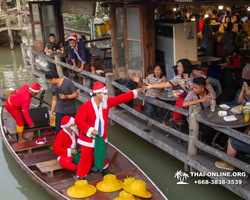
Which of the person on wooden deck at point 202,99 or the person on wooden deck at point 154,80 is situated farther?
the person on wooden deck at point 154,80

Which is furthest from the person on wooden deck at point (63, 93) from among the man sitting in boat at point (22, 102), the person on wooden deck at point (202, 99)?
the person on wooden deck at point (202, 99)

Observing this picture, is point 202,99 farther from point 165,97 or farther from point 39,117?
point 39,117

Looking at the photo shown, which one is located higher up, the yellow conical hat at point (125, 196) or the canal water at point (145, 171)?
the yellow conical hat at point (125, 196)

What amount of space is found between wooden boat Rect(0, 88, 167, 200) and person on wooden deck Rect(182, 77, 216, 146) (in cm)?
128

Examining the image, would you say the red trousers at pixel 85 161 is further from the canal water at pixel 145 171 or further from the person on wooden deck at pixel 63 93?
the person on wooden deck at pixel 63 93

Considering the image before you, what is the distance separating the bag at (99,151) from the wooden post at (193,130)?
139 centimetres

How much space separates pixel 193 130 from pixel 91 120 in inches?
64.3

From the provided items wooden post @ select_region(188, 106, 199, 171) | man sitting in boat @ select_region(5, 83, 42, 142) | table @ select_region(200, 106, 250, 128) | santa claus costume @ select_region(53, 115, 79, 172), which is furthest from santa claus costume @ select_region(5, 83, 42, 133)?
table @ select_region(200, 106, 250, 128)

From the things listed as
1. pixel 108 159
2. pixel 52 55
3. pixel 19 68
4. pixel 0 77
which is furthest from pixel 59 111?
pixel 19 68

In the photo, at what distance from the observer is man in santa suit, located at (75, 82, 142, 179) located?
5.12 meters

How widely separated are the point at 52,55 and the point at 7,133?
13.4ft

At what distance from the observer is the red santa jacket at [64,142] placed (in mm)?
5812

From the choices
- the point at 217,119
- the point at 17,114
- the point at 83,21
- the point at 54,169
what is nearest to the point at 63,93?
the point at 17,114

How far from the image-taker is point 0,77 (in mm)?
15102
